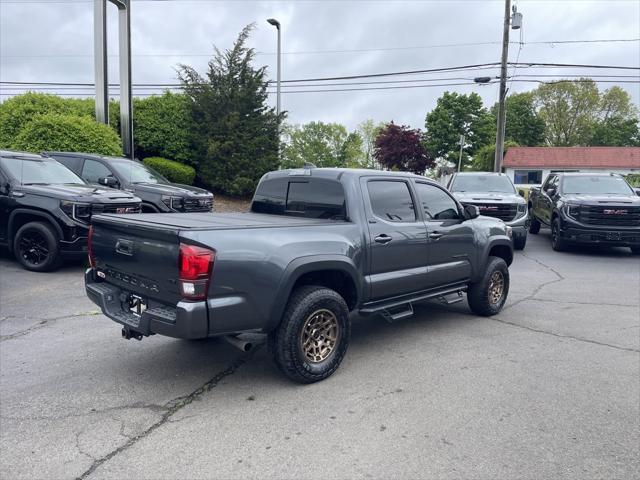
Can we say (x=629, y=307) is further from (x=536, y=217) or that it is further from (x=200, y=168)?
(x=200, y=168)

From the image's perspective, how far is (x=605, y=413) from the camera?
12.3 feet

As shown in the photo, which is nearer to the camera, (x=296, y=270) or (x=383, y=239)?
(x=296, y=270)

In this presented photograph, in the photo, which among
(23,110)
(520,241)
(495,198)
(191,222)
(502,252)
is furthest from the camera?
(23,110)

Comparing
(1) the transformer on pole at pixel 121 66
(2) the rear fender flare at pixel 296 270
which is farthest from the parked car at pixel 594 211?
(1) the transformer on pole at pixel 121 66

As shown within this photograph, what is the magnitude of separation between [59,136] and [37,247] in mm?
6081

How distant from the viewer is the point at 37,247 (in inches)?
328

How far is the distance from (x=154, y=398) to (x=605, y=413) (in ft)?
11.2

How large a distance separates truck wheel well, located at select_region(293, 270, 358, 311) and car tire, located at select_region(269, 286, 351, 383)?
115 mm

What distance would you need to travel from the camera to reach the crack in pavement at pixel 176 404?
302 centimetres

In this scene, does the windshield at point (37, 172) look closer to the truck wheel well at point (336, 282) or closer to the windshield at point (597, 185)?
the truck wheel well at point (336, 282)

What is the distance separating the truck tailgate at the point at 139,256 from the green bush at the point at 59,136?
10248 mm

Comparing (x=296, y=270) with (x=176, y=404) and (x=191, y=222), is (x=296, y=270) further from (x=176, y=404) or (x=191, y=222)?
(x=176, y=404)

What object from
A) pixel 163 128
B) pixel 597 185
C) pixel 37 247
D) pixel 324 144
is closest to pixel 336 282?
pixel 37 247

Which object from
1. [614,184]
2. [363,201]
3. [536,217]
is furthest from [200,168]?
[363,201]
